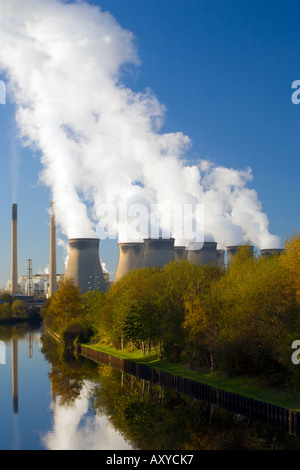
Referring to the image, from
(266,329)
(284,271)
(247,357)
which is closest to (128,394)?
(247,357)

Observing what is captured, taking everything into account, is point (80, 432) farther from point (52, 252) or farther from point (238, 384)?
point (52, 252)

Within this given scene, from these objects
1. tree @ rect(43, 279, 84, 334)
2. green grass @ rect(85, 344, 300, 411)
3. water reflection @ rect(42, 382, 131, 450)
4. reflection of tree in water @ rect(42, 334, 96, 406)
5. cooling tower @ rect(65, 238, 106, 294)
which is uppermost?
cooling tower @ rect(65, 238, 106, 294)

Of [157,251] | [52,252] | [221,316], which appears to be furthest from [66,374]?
[52,252]

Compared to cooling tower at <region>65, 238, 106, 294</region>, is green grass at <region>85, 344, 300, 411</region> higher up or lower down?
lower down

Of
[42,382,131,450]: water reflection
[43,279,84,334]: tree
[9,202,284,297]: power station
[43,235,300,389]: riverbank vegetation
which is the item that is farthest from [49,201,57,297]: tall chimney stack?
[42,382,131,450]: water reflection

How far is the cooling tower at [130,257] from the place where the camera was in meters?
→ 64.1

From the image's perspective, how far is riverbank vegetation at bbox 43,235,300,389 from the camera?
69.5 feet

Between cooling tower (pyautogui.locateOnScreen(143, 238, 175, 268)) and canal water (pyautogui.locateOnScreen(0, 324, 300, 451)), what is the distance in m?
26.6

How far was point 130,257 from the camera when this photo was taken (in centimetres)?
6419

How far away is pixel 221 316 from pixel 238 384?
11.2 ft

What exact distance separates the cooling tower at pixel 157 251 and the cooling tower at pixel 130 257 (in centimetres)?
405

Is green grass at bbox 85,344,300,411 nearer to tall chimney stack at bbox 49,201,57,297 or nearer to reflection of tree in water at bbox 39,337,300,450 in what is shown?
reflection of tree in water at bbox 39,337,300,450

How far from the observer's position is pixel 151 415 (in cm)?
2166
